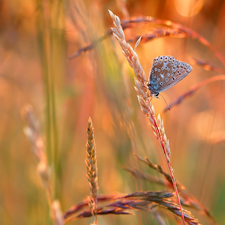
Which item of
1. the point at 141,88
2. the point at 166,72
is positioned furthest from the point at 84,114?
the point at 141,88

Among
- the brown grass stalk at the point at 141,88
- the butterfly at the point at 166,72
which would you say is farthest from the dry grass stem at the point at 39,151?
the butterfly at the point at 166,72

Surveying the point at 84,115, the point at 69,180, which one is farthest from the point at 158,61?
the point at 69,180

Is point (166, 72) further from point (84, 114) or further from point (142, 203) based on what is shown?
point (84, 114)

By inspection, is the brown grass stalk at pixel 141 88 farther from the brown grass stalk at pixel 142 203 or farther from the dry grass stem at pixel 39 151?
the dry grass stem at pixel 39 151

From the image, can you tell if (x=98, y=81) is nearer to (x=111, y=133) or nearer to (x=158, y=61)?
(x=111, y=133)

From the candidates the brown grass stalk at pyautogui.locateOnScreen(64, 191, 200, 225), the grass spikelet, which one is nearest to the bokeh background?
the brown grass stalk at pyautogui.locateOnScreen(64, 191, 200, 225)

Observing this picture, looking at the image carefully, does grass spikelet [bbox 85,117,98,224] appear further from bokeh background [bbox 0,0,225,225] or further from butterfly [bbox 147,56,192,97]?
butterfly [bbox 147,56,192,97]
